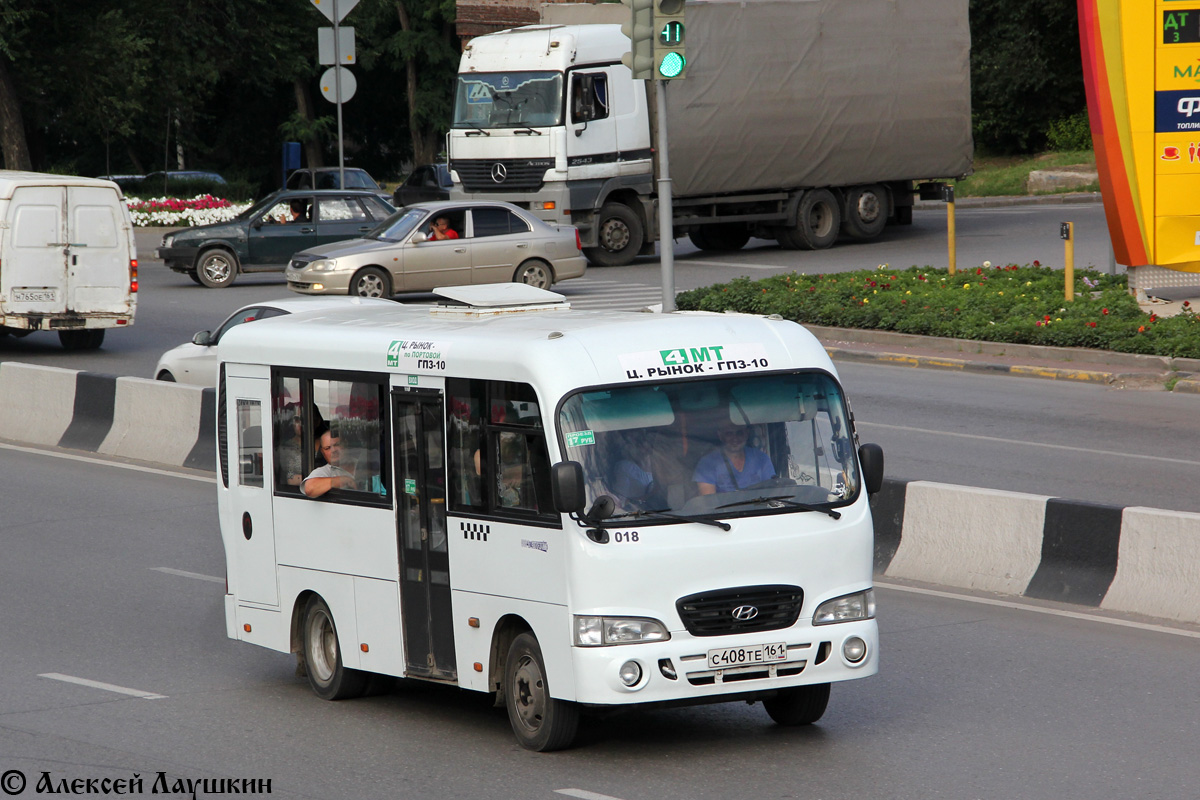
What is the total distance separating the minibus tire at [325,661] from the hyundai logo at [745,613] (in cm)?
243

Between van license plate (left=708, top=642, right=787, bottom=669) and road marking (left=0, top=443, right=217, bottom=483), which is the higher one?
van license plate (left=708, top=642, right=787, bottom=669)

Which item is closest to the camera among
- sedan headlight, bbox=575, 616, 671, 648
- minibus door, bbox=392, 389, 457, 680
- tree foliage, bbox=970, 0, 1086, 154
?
sedan headlight, bbox=575, 616, 671, 648

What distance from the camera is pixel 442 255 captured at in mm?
25891

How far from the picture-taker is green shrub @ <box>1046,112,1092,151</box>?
4909 centimetres

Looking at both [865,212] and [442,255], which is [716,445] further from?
[865,212]

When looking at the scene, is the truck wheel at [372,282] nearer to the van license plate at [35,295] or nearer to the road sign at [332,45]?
the van license plate at [35,295]

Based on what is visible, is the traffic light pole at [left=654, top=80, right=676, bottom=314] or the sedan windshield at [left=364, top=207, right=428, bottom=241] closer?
the traffic light pole at [left=654, top=80, right=676, bottom=314]

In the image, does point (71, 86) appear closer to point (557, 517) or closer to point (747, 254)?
point (747, 254)

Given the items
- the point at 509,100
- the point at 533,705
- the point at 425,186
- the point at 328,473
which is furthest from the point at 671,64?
the point at 425,186

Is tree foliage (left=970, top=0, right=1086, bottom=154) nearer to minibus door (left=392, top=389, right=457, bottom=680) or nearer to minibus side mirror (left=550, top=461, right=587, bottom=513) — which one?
minibus door (left=392, top=389, right=457, bottom=680)

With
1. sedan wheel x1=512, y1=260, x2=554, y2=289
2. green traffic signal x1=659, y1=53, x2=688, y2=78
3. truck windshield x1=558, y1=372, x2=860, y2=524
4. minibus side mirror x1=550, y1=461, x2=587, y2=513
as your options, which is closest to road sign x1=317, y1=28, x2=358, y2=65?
sedan wheel x1=512, y1=260, x2=554, y2=289

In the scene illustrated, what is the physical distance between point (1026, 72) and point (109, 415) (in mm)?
38862

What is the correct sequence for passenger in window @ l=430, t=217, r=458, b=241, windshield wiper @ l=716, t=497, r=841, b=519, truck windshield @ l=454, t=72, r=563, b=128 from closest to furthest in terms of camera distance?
windshield wiper @ l=716, t=497, r=841, b=519 → passenger in window @ l=430, t=217, r=458, b=241 → truck windshield @ l=454, t=72, r=563, b=128

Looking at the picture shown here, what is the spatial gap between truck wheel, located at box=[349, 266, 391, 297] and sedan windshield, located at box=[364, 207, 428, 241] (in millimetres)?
700
